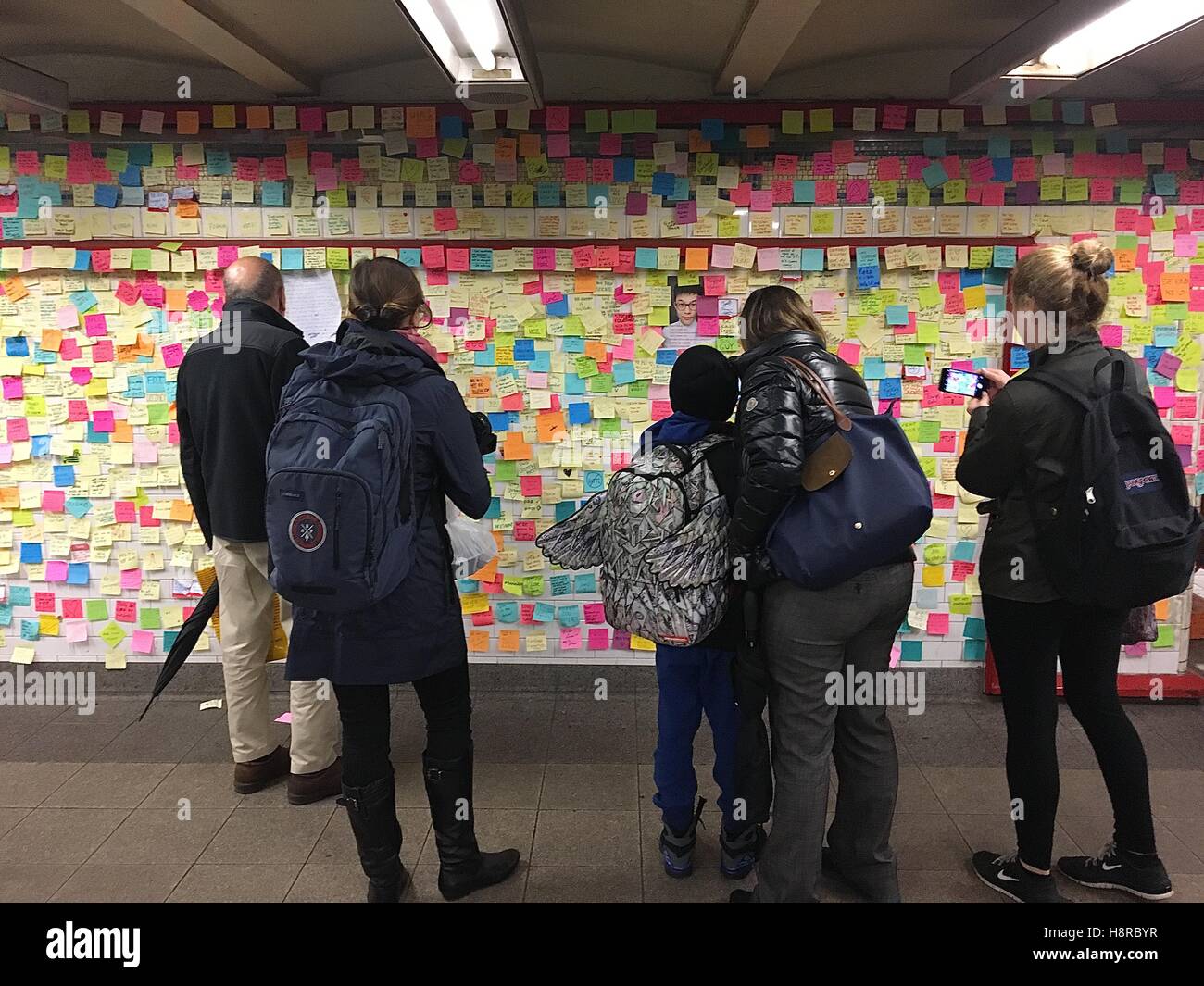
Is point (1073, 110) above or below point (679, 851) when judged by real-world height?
above

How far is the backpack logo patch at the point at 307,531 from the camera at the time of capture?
1851mm

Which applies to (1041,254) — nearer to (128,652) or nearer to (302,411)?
(302,411)

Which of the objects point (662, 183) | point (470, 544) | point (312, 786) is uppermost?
point (662, 183)

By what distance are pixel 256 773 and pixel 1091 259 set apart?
2.96 meters

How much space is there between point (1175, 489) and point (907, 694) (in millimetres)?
1725

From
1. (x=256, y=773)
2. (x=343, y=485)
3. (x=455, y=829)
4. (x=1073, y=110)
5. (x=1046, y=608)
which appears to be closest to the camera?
(x=343, y=485)

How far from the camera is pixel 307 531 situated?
6.11 ft

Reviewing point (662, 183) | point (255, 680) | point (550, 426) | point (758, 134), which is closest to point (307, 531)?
point (255, 680)

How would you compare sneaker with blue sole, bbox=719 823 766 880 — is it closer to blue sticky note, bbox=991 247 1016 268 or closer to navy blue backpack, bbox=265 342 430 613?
navy blue backpack, bbox=265 342 430 613

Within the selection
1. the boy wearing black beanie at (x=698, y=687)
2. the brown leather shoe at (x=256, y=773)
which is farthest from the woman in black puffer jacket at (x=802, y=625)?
the brown leather shoe at (x=256, y=773)

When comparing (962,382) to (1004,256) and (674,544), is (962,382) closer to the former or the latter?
(674,544)

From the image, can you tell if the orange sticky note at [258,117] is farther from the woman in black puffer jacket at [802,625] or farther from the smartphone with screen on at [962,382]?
the smartphone with screen on at [962,382]

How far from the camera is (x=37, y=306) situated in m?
3.30

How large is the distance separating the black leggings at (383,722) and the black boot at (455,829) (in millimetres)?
44
